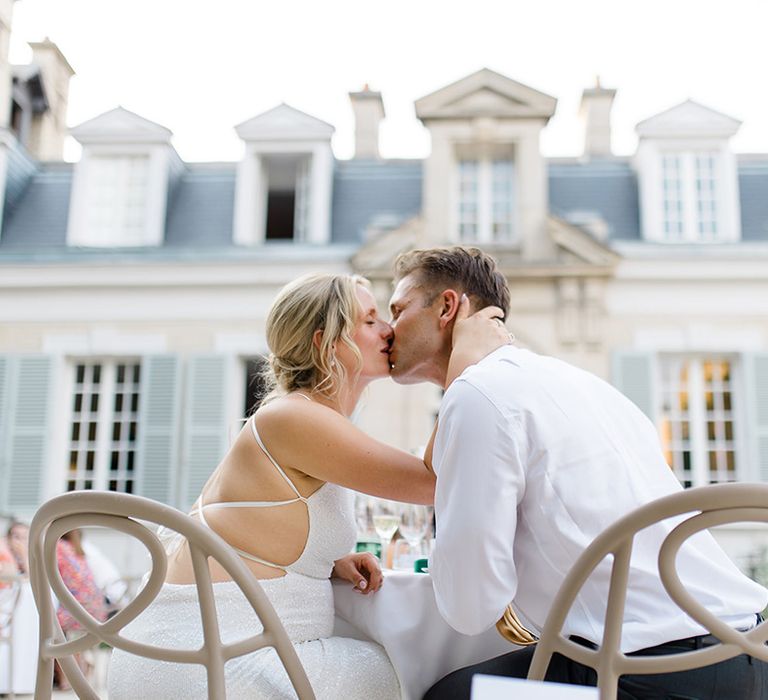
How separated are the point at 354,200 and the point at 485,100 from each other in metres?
2.06

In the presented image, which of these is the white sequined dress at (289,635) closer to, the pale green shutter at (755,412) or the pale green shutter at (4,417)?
the pale green shutter at (755,412)

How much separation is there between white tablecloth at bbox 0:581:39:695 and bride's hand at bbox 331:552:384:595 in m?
3.98

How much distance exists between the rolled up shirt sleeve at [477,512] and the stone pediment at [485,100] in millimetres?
9961

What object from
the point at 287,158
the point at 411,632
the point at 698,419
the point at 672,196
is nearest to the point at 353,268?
the point at 287,158

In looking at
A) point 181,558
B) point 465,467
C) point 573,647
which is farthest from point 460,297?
point 573,647

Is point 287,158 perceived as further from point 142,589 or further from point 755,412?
point 142,589

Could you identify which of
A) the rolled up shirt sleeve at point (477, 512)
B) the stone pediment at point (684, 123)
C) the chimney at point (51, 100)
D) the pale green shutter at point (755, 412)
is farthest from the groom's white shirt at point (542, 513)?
the chimney at point (51, 100)

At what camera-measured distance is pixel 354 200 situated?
38.4ft

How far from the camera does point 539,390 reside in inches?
60.7

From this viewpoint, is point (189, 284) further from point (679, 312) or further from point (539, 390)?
point (539, 390)

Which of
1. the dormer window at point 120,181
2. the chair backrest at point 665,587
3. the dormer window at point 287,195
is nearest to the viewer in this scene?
the chair backrest at point 665,587

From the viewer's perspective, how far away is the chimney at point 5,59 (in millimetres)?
11875

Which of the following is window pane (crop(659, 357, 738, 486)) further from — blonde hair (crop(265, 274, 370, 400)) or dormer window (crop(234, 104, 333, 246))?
blonde hair (crop(265, 274, 370, 400))

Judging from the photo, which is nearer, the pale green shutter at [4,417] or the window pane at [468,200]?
the pale green shutter at [4,417]
